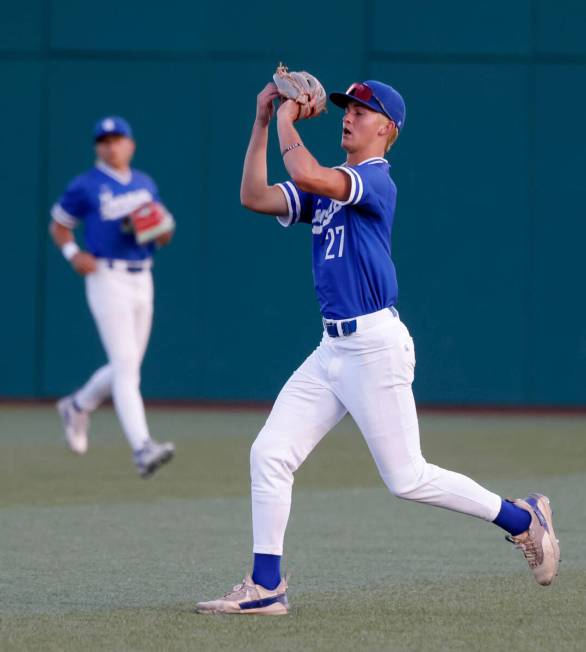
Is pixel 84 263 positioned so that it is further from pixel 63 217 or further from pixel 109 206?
pixel 63 217

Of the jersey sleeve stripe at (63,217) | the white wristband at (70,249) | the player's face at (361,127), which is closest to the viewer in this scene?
the player's face at (361,127)

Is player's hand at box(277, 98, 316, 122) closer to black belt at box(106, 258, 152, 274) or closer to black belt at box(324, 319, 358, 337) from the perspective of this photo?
black belt at box(324, 319, 358, 337)

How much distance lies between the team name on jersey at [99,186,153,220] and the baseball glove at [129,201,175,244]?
9cm

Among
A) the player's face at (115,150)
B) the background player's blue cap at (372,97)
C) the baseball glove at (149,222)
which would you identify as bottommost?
the baseball glove at (149,222)

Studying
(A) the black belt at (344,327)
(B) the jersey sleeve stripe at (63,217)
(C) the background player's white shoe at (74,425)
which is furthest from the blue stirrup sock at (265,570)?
(C) the background player's white shoe at (74,425)

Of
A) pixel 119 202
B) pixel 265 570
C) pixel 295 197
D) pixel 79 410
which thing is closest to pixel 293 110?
pixel 295 197

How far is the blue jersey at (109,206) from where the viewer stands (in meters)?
11.2

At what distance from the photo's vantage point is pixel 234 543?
8031mm

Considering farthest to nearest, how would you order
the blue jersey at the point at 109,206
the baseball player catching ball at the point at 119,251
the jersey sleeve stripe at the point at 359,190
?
the blue jersey at the point at 109,206 → the baseball player catching ball at the point at 119,251 → the jersey sleeve stripe at the point at 359,190

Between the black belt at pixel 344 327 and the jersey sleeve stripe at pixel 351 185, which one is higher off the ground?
the jersey sleeve stripe at pixel 351 185

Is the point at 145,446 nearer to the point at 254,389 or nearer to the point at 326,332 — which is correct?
the point at 326,332

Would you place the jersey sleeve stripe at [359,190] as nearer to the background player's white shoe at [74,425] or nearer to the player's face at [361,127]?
the player's face at [361,127]

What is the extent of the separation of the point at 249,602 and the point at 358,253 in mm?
1444

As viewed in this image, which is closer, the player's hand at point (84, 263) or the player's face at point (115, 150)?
the player's hand at point (84, 263)
